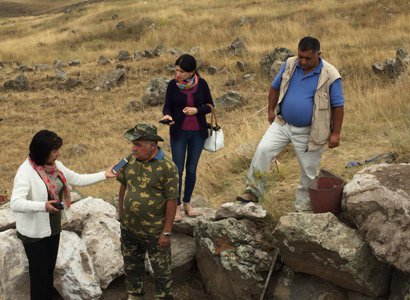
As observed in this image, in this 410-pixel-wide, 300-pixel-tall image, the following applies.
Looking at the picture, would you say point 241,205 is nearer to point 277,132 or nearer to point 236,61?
point 277,132

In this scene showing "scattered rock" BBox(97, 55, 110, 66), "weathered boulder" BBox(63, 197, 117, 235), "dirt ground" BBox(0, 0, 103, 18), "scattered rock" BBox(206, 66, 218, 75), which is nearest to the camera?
"weathered boulder" BBox(63, 197, 117, 235)

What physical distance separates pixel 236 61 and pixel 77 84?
541 cm

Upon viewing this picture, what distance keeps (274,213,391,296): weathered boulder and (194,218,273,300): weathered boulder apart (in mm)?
418

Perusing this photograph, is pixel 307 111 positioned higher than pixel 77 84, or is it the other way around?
pixel 307 111

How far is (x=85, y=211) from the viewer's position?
5348mm

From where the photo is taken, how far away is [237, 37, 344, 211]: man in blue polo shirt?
4422 mm

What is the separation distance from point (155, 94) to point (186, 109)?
9.23 metres

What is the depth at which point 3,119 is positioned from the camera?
13.2 m

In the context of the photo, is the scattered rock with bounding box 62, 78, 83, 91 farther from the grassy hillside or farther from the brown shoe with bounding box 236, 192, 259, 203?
the brown shoe with bounding box 236, 192, 259, 203

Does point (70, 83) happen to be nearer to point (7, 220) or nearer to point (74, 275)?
point (7, 220)

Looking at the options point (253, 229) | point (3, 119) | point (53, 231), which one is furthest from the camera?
point (3, 119)

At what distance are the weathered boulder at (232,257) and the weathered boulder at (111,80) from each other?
12.0 meters

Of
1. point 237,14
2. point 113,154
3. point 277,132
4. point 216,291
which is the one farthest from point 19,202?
point 237,14


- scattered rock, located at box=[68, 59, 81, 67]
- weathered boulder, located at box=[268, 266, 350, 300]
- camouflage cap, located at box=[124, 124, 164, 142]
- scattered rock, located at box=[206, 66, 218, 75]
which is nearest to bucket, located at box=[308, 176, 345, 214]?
weathered boulder, located at box=[268, 266, 350, 300]
